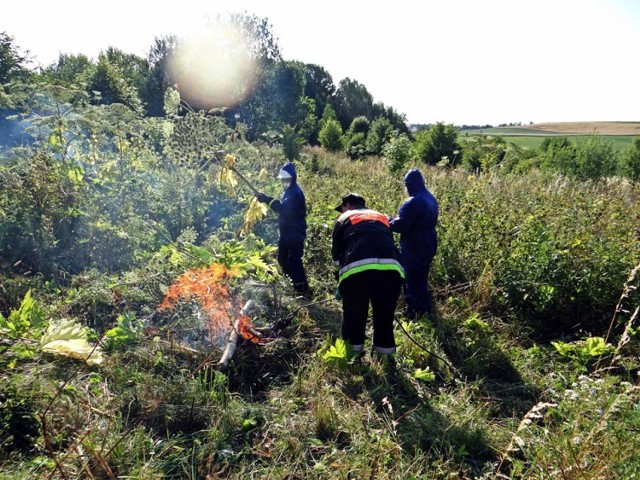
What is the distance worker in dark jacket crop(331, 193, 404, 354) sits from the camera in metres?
3.52

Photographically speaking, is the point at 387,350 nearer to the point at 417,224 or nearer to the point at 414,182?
the point at 417,224

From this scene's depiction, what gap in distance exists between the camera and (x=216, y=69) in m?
22.7

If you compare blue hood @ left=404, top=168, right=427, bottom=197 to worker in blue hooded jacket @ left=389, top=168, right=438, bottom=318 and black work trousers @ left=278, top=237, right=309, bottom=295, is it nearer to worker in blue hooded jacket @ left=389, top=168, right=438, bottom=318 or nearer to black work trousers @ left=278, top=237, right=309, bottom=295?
worker in blue hooded jacket @ left=389, top=168, right=438, bottom=318

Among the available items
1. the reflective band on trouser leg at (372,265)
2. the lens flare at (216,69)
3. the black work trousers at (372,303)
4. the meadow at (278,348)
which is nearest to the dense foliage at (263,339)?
the meadow at (278,348)

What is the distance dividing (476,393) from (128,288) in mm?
3887

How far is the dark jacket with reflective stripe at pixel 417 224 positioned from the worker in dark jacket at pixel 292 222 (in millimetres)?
1205

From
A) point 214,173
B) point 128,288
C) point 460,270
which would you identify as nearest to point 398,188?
point 460,270

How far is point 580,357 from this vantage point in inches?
150

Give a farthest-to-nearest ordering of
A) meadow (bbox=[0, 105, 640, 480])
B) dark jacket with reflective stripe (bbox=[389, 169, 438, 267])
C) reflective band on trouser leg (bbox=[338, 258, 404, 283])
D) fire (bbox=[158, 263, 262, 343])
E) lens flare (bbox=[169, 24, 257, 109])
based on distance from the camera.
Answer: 1. lens flare (bbox=[169, 24, 257, 109])
2. dark jacket with reflective stripe (bbox=[389, 169, 438, 267])
3. fire (bbox=[158, 263, 262, 343])
4. reflective band on trouser leg (bbox=[338, 258, 404, 283])
5. meadow (bbox=[0, 105, 640, 480])

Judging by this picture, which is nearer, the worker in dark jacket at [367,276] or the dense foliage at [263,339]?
the dense foliage at [263,339]

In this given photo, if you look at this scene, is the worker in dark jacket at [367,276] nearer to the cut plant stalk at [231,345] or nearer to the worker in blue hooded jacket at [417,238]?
the worker in blue hooded jacket at [417,238]

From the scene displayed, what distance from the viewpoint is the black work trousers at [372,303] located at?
353 centimetres

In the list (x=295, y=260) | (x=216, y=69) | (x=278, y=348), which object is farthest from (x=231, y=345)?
(x=216, y=69)

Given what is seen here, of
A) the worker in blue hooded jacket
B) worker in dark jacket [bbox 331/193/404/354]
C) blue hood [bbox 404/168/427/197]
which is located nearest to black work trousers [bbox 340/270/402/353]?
worker in dark jacket [bbox 331/193/404/354]
